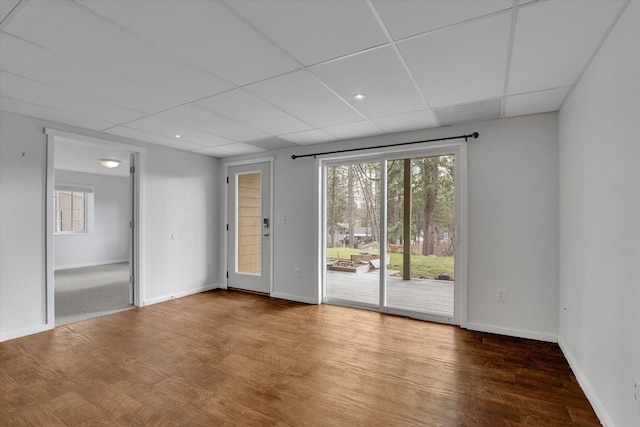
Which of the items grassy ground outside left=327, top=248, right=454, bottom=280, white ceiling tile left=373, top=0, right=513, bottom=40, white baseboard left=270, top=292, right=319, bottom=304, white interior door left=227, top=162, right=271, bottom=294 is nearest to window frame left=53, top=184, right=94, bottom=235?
white interior door left=227, top=162, right=271, bottom=294

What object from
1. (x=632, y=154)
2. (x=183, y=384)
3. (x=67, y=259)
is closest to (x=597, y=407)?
(x=632, y=154)

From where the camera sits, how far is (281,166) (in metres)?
4.83

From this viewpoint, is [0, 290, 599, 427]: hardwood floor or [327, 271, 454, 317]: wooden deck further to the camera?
[327, 271, 454, 317]: wooden deck

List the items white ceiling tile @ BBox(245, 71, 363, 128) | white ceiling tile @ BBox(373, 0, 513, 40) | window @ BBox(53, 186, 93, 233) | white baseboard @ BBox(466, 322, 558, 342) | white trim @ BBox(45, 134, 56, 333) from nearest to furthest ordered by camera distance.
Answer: white ceiling tile @ BBox(373, 0, 513, 40) → white ceiling tile @ BBox(245, 71, 363, 128) → white baseboard @ BBox(466, 322, 558, 342) → white trim @ BBox(45, 134, 56, 333) → window @ BBox(53, 186, 93, 233)

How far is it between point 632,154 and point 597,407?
5.28ft

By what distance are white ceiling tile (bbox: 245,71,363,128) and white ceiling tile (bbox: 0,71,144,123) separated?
154 cm

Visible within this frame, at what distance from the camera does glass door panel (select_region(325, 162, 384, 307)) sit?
13.9 ft

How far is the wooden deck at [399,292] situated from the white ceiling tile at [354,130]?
189 cm

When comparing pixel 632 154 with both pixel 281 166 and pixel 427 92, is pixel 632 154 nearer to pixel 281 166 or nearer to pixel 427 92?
pixel 427 92

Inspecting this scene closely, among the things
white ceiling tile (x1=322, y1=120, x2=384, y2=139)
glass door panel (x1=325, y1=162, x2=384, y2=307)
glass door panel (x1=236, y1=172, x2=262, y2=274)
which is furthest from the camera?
glass door panel (x1=236, y1=172, x2=262, y2=274)

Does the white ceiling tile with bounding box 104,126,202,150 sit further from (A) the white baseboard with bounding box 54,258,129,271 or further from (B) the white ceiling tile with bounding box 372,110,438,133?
(A) the white baseboard with bounding box 54,258,129,271

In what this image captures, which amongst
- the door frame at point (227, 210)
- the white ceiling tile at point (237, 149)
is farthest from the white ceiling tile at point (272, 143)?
the door frame at point (227, 210)

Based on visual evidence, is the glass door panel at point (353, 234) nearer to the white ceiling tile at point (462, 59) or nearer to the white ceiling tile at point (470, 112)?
the white ceiling tile at point (470, 112)

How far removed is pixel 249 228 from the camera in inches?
206
